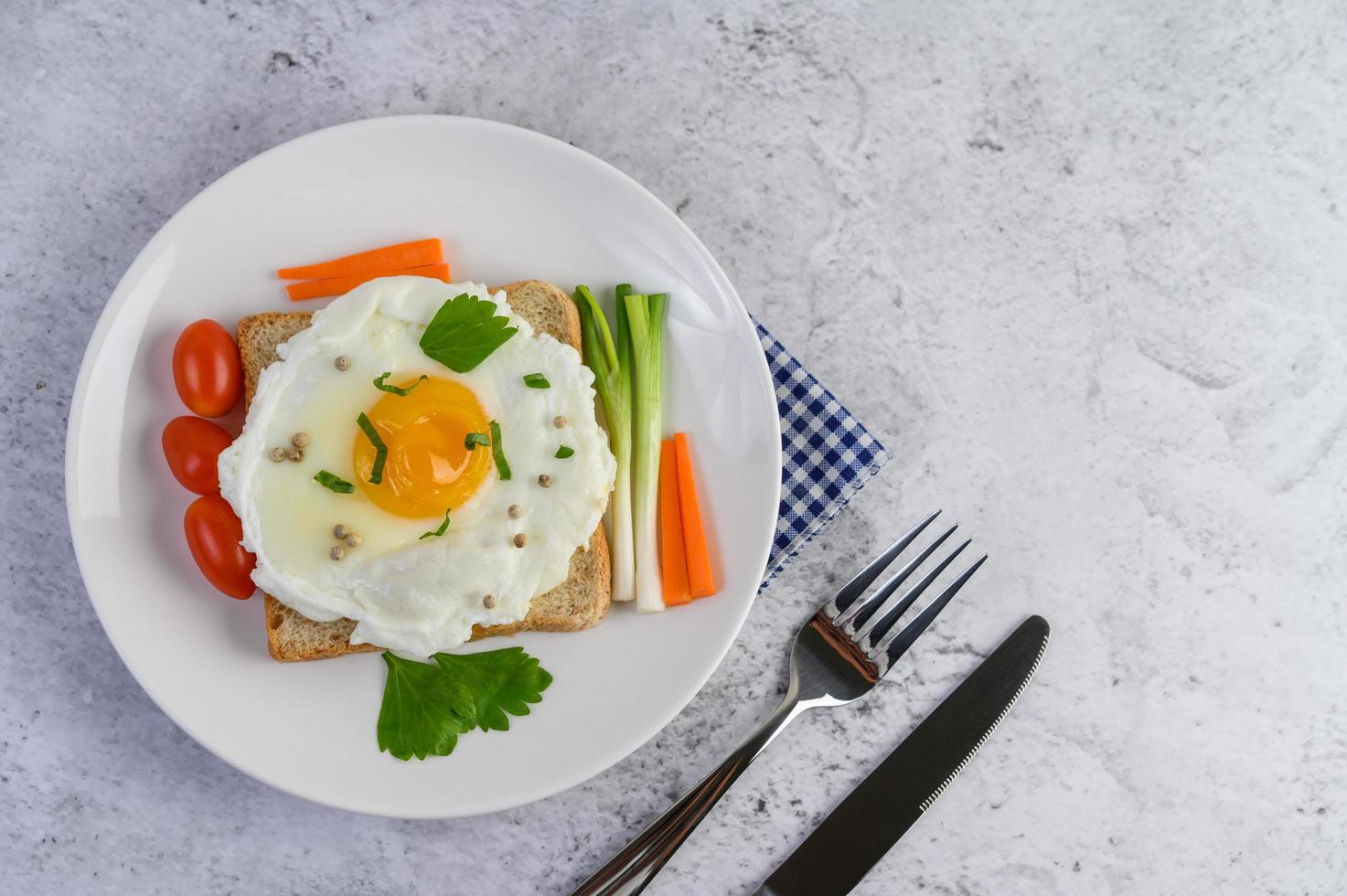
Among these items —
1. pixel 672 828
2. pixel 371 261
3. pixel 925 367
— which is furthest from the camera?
pixel 925 367

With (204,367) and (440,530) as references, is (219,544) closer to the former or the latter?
(204,367)

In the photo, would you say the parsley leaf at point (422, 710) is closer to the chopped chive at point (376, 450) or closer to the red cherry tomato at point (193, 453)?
the chopped chive at point (376, 450)

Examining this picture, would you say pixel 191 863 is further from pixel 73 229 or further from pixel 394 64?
pixel 394 64

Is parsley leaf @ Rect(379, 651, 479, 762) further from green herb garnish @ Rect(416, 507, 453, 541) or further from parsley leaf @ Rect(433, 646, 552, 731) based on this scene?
green herb garnish @ Rect(416, 507, 453, 541)

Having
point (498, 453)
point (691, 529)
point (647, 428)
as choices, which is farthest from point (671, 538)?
point (498, 453)

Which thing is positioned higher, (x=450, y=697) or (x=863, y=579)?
(x=863, y=579)

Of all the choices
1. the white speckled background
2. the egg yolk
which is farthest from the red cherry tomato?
the white speckled background

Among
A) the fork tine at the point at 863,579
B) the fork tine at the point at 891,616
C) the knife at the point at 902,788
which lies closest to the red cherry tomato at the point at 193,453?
the fork tine at the point at 863,579
